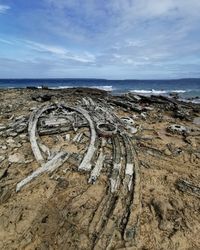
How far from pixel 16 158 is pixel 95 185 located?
8.39ft

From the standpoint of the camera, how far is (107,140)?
8148mm

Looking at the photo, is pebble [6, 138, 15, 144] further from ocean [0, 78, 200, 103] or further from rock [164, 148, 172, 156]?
ocean [0, 78, 200, 103]

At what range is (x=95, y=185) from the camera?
18.8 feet

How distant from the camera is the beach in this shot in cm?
430

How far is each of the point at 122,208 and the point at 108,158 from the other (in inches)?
86.5

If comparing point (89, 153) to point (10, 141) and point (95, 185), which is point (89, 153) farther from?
point (10, 141)

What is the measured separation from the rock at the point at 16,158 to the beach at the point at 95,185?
0.09 ft

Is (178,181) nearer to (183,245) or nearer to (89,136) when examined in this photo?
(183,245)

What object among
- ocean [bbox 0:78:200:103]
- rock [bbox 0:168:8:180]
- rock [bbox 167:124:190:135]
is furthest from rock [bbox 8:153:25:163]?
ocean [bbox 0:78:200:103]

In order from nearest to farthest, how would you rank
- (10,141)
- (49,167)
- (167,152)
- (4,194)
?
(4,194) < (49,167) < (167,152) < (10,141)

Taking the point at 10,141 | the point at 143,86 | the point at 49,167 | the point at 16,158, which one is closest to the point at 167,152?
the point at 49,167

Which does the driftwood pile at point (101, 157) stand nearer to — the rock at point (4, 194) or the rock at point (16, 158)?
the rock at point (4, 194)

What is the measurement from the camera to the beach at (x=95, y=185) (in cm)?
430

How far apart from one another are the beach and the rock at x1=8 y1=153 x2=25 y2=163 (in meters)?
0.03
